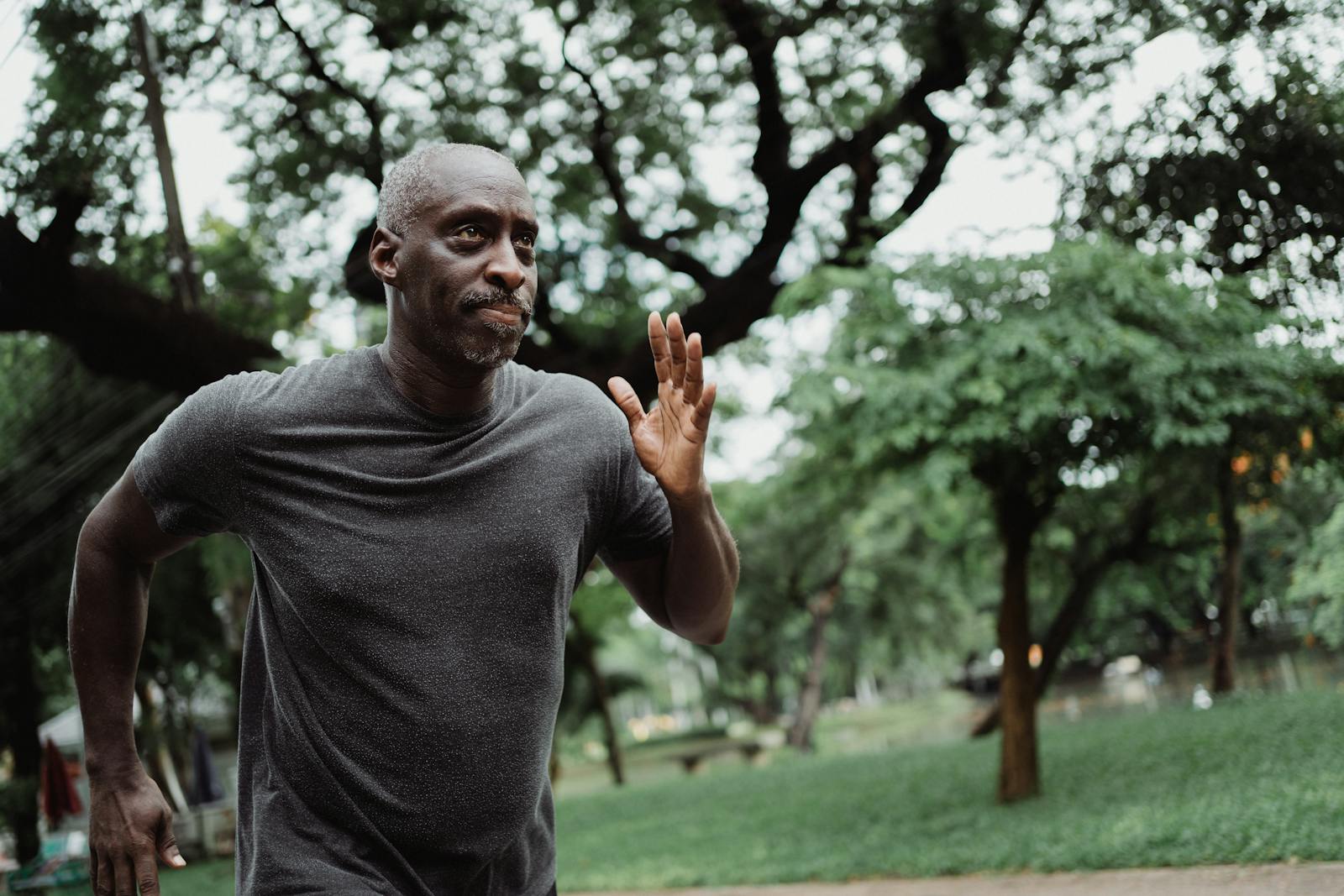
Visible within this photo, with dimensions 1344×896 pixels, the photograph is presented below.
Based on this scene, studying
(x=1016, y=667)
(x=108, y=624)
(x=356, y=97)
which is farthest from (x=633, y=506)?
(x=356, y=97)

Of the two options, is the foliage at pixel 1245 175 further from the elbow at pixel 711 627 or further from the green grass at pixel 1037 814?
the elbow at pixel 711 627

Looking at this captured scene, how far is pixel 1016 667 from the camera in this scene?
35.7ft

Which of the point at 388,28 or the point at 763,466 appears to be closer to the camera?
the point at 388,28

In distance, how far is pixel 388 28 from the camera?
10984 mm

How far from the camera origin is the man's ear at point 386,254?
2037mm

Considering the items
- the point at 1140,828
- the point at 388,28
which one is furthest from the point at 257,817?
the point at 388,28

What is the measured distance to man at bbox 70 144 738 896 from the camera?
73.8 inches

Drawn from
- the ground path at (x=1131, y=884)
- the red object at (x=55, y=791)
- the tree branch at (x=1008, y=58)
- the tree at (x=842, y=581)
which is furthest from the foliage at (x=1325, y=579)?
the red object at (x=55, y=791)

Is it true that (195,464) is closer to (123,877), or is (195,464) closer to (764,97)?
(123,877)

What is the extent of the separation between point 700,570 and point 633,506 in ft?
0.56

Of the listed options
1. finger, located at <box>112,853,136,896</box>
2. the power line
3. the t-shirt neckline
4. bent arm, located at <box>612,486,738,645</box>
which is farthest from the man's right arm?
the power line

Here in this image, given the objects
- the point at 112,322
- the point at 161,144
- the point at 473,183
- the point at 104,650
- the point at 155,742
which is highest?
the point at 161,144

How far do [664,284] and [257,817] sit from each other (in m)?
11.6

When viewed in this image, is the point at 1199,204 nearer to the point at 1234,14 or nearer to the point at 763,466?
the point at 1234,14
